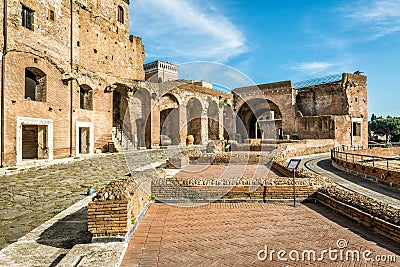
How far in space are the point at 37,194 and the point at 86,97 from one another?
14332 millimetres

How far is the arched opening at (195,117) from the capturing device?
3306 cm

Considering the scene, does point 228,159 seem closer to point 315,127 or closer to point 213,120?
point 315,127

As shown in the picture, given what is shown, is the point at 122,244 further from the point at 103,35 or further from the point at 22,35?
the point at 103,35

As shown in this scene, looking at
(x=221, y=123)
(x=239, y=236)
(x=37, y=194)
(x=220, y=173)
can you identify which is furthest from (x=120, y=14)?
(x=239, y=236)

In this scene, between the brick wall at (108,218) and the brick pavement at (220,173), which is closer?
the brick wall at (108,218)

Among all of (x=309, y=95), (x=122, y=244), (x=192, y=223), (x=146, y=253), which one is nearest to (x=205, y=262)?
(x=146, y=253)

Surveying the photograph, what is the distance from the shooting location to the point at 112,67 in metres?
26.1

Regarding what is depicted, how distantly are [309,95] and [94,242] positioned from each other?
3479 cm

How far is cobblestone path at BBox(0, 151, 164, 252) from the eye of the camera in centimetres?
520

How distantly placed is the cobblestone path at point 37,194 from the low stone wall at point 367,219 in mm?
6243

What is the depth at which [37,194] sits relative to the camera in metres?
7.69

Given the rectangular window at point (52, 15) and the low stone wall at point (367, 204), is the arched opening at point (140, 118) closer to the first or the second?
the rectangular window at point (52, 15)

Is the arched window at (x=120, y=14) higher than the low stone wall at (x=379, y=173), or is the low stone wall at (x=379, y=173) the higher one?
the arched window at (x=120, y=14)

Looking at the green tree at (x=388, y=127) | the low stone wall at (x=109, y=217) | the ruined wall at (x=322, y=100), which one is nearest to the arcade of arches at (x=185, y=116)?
the ruined wall at (x=322, y=100)
